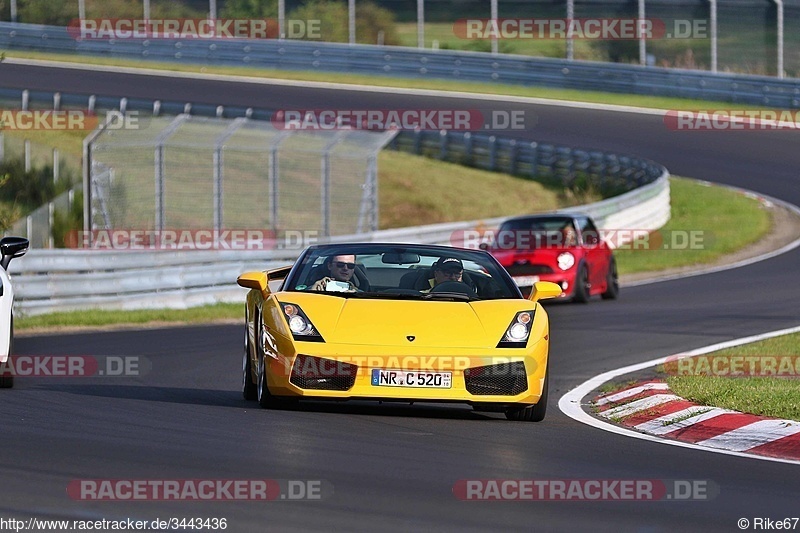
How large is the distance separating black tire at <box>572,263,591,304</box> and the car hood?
37.6ft

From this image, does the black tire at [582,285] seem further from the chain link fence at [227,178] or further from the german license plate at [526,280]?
the chain link fence at [227,178]

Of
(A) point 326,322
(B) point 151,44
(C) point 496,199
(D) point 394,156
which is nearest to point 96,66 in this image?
(B) point 151,44

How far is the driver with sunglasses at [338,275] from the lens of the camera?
34.2 ft

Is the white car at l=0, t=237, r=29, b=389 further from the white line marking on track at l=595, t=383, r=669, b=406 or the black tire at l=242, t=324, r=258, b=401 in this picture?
the white line marking on track at l=595, t=383, r=669, b=406

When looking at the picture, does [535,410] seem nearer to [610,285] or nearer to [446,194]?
[610,285]

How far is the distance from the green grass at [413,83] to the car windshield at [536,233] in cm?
2095

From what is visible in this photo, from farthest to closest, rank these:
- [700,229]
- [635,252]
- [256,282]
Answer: [700,229] < [635,252] < [256,282]

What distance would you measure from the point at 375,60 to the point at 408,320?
37.9 m

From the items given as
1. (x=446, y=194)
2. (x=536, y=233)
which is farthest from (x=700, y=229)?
(x=536, y=233)

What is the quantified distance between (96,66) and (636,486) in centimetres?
4207

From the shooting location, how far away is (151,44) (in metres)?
47.9

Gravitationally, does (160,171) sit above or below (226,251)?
above

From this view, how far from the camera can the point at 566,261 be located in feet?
70.5

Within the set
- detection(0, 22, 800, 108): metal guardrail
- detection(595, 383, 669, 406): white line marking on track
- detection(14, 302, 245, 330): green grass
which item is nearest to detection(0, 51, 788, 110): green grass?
detection(0, 22, 800, 108): metal guardrail
